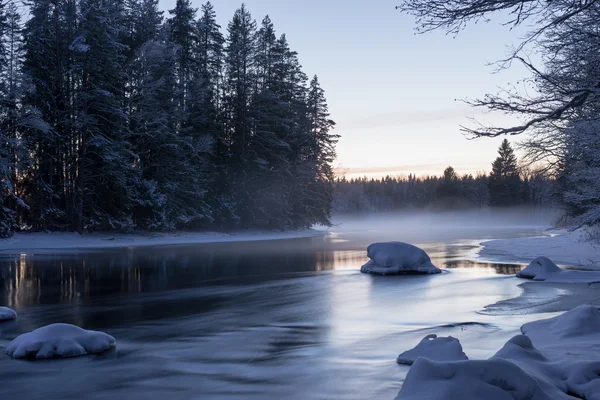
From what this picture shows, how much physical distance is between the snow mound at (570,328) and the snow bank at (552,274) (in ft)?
26.9

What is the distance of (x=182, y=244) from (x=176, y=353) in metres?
29.3

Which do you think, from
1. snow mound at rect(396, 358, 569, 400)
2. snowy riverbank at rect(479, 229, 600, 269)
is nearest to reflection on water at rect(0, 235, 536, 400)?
snow mound at rect(396, 358, 569, 400)

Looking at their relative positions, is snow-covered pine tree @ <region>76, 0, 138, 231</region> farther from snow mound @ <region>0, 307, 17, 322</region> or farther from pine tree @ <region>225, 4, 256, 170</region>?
snow mound @ <region>0, 307, 17, 322</region>

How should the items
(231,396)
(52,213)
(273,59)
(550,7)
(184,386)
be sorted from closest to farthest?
(231,396)
(184,386)
(550,7)
(52,213)
(273,59)

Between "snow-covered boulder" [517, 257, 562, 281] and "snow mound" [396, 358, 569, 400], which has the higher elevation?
"snow mound" [396, 358, 569, 400]

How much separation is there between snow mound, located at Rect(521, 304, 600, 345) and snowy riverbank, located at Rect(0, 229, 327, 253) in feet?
88.6

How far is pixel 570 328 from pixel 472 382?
4037 mm

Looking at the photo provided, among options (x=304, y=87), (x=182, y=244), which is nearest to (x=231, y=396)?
(x=182, y=244)

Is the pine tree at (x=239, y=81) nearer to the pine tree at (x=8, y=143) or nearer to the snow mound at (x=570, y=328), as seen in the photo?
the pine tree at (x=8, y=143)

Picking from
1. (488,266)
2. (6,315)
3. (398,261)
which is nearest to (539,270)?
(488,266)

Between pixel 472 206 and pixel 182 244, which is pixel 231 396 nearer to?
pixel 182 244

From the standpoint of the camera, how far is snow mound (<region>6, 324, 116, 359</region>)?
832 cm

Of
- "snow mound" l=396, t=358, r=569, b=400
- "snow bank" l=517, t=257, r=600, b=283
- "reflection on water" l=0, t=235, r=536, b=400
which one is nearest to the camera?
"snow mound" l=396, t=358, r=569, b=400

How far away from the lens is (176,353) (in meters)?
8.53
